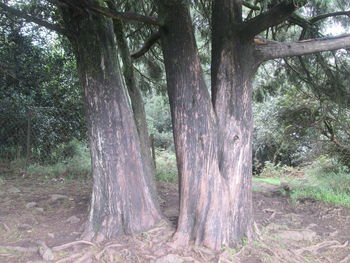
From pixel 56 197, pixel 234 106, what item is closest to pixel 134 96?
pixel 234 106

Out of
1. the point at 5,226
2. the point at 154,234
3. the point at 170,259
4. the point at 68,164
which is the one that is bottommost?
the point at 170,259

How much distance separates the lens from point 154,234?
4.19 metres

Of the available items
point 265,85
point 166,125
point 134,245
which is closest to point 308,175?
point 265,85

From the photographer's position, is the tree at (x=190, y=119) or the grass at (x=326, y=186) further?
the grass at (x=326, y=186)

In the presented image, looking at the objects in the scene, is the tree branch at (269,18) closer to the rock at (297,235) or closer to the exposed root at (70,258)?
the rock at (297,235)

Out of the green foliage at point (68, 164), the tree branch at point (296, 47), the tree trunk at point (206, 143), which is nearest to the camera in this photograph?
the tree trunk at point (206, 143)

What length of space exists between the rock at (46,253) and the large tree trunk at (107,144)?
0.51 m

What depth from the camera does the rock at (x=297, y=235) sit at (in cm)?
463

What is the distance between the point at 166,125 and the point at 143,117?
1536 centimetres

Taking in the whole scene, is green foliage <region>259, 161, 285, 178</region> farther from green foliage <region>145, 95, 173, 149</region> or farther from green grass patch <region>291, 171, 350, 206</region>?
green foliage <region>145, 95, 173, 149</region>

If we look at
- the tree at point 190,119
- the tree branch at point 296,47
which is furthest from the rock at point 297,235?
the tree branch at point 296,47

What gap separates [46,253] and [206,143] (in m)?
2.19

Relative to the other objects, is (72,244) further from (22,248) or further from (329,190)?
(329,190)

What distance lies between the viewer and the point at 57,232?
457cm
